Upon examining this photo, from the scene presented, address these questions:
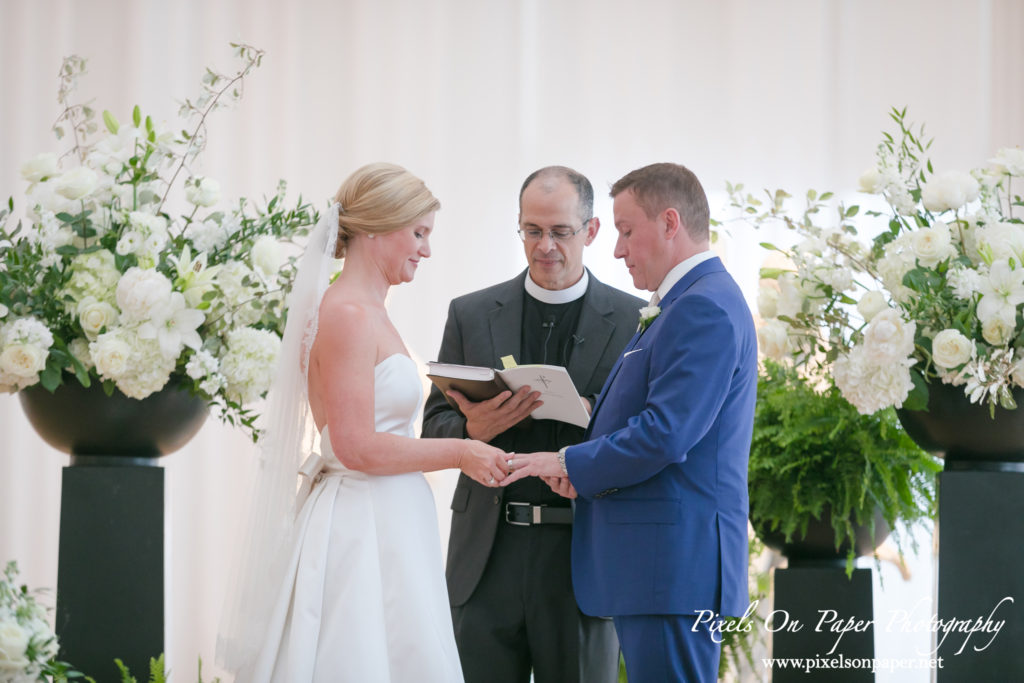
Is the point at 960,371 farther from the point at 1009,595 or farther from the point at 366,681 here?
the point at 366,681

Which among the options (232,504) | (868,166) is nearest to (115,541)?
(232,504)

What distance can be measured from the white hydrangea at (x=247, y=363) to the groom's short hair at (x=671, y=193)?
977 mm

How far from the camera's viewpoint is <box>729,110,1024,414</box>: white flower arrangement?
2.39 meters

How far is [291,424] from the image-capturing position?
94.6 inches

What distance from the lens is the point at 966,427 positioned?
2496 mm

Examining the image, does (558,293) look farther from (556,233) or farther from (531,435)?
(531,435)

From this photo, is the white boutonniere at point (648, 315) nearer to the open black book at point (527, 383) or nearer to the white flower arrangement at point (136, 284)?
the open black book at point (527, 383)

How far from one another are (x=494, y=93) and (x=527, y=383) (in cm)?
280

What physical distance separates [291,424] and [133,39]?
3.36 meters

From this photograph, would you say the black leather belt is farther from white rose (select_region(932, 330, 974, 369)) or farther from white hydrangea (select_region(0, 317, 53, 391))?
white hydrangea (select_region(0, 317, 53, 391))

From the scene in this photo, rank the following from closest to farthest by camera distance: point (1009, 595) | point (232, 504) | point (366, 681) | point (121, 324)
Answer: point (366, 681)
point (121, 324)
point (1009, 595)
point (232, 504)

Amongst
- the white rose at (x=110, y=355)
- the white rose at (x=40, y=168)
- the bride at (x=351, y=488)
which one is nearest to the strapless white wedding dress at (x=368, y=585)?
the bride at (x=351, y=488)

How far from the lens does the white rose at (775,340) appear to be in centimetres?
290

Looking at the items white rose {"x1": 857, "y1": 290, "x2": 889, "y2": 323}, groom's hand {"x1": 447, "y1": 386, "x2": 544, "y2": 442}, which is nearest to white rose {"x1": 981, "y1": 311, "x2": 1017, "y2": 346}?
white rose {"x1": 857, "y1": 290, "x2": 889, "y2": 323}
